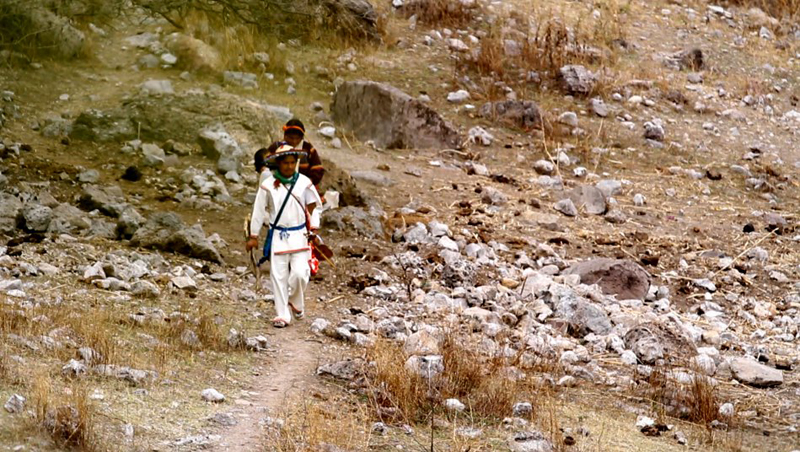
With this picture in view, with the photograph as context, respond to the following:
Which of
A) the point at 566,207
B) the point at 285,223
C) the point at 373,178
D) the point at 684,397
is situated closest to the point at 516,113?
the point at 566,207

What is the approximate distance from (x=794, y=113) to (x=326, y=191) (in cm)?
838

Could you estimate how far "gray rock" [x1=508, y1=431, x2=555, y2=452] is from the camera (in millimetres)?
6098

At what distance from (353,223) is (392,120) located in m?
3.06

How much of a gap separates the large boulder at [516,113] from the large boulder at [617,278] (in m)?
4.74

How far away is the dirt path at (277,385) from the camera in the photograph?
5828mm

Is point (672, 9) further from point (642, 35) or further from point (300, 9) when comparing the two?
point (300, 9)

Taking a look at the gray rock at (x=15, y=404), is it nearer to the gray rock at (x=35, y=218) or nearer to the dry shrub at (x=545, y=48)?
the gray rock at (x=35, y=218)

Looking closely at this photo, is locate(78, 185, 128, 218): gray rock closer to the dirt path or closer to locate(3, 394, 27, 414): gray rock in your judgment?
the dirt path

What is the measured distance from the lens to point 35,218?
961cm

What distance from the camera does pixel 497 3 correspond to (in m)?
18.5

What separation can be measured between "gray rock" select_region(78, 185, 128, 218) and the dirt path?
2.48 meters

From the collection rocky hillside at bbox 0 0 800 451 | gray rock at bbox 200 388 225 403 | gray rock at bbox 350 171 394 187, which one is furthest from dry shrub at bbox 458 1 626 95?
gray rock at bbox 200 388 225 403

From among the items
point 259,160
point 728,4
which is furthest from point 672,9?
point 259,160

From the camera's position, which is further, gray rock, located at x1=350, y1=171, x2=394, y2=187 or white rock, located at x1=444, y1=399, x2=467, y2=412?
gray rock, located at x1=350, y1=171, x2=394, y2=187
